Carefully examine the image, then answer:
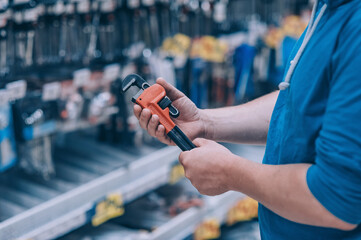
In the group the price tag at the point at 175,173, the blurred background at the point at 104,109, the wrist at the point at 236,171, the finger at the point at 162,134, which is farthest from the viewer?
the price tag at the point at 175,173

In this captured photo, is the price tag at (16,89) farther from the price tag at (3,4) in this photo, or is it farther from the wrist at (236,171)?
the wrist at (236,171)

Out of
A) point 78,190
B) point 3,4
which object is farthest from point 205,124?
point 3,4

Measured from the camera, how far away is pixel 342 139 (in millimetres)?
768

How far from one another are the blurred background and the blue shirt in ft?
2.90

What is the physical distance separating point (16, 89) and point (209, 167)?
0.83m

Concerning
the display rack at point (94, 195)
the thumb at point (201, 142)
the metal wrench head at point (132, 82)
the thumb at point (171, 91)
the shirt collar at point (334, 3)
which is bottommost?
the display rack at point (94, 195)

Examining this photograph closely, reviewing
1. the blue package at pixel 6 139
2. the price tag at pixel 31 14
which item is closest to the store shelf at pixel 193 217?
the blue package at pixel 6 139

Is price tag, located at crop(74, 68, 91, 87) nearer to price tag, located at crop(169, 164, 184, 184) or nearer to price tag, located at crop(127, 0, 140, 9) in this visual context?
price tag, located at crop(127, 0, 140, 9)

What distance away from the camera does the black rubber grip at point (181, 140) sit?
109 centimetres

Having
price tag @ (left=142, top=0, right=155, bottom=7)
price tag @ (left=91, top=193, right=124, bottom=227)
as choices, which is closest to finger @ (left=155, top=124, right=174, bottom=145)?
price tag @ (left=91, top=193, right=124, bottom=227)

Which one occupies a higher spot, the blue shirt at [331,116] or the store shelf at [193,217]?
the blue shirt at [331,116]

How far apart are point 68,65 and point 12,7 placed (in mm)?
303

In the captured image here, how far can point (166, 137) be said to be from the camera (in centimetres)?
117

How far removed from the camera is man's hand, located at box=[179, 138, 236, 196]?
935mm
